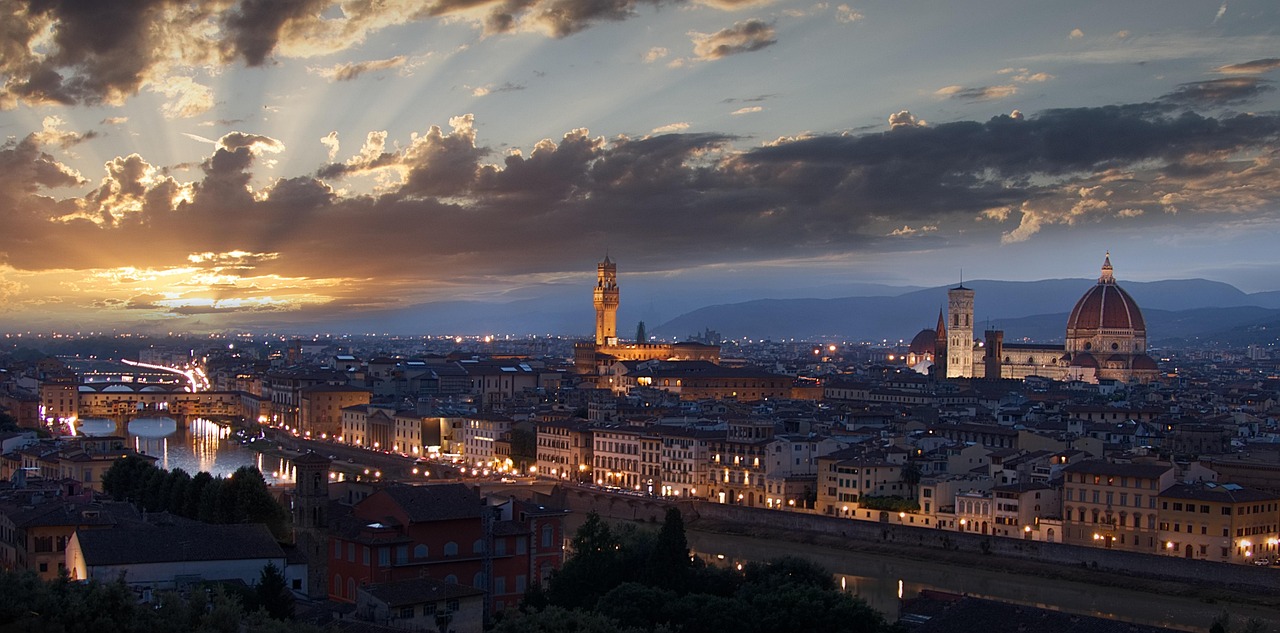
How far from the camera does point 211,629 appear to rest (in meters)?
12.0

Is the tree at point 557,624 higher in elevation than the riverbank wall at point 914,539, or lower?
higher

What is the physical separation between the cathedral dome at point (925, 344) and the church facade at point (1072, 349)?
2.20 metres

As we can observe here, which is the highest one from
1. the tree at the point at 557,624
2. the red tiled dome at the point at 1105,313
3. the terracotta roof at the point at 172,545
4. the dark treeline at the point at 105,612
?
the red tiled dome at the point at 1105,313

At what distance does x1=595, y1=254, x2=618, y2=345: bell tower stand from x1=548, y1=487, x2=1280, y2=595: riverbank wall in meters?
46.4

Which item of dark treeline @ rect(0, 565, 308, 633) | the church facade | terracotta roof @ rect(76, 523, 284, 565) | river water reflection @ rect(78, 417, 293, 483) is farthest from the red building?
the church facade

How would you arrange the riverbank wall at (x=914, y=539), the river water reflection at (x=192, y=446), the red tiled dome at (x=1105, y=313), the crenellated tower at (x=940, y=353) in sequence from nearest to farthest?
1. the riverbank wall at (x=914, y=539)
2. the river water reflection at (x=192, y=446)
3. the crenellated tower at (x=940, y=353)
4. the red tiled dome at (x=1105, y=313)

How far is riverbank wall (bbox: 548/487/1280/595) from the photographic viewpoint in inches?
908

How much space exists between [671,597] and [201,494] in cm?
1051

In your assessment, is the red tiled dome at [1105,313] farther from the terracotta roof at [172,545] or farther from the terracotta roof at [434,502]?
the terracotta roof at [172,545]

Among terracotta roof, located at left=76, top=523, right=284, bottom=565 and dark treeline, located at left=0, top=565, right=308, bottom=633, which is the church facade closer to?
terracotta roof, located at left=76, top=523, right=284, bottom=565

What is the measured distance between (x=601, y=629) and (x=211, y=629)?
3.39 m

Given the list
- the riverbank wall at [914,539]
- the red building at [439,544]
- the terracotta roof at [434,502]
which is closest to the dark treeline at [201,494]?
the red building at [439,544]

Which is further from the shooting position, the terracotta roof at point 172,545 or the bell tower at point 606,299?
the bell tower at point 606,299

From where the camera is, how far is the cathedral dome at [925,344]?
81000mm
